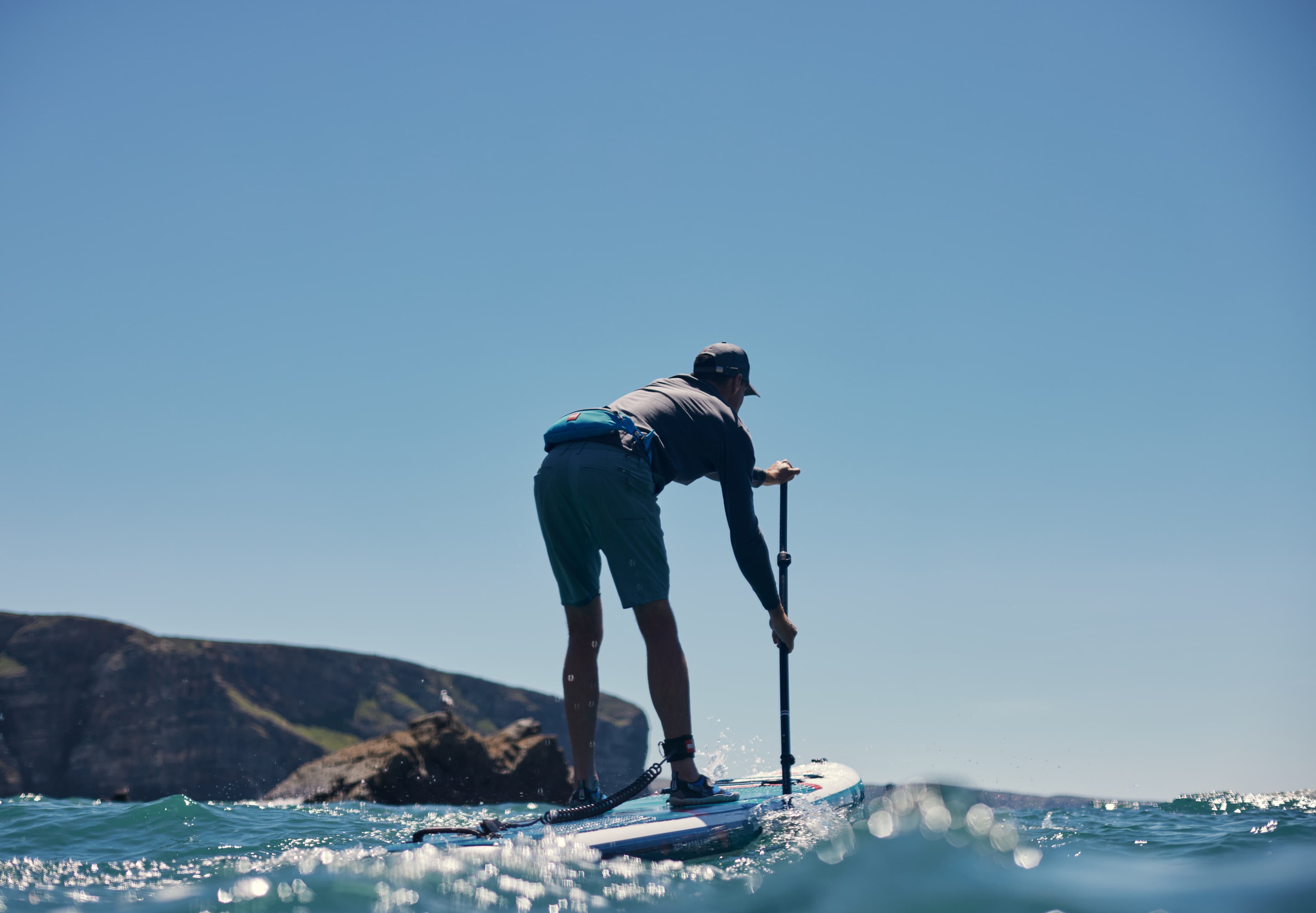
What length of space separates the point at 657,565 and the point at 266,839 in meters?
3.62

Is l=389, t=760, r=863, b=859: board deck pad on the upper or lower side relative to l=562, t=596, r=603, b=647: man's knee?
lower

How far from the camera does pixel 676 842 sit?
15.9 ft

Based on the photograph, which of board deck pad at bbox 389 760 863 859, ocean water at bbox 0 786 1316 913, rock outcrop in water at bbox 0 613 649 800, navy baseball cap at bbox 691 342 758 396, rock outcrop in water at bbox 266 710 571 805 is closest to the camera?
ocean water at bbox 0 786 1316 913

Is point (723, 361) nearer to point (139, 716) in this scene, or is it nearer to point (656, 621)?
point (656, 621)

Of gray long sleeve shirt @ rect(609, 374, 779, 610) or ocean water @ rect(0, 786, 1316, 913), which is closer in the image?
ocean water @ rect(0, 786, 1316, 913)

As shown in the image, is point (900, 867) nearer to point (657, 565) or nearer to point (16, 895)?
point (657, 565)

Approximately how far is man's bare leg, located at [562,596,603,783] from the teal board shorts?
1.80 ft

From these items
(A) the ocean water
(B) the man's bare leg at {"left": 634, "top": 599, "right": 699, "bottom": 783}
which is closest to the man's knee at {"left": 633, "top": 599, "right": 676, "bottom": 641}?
(B) the man's bare leg at {"left": 634, "top": 599, "right": 699, "bottom": 783}

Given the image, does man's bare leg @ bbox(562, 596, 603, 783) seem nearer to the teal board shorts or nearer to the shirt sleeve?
the teal board shorts

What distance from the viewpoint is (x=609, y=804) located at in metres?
5.58

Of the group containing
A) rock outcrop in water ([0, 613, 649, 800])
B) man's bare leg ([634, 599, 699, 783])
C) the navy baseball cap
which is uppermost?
the navy baseball cap

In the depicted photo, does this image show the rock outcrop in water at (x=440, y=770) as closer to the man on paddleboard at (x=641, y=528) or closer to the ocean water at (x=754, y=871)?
the ocean water at (x=754, y=871)

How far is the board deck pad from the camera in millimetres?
4672

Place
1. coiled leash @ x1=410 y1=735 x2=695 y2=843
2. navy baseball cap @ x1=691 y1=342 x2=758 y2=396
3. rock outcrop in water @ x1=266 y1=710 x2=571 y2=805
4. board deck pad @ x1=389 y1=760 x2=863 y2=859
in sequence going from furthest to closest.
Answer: rock outcrop in water @ x1=266 y1=710 x2=571 y2=805
navy baseball cap @ x1=691 y1=342 x2=758 y2=396
coiled leash @ x1=410 y1=735 x2=695 y2=843
board deck pad @ x1=389 y1=760 x2=863 y2=859
